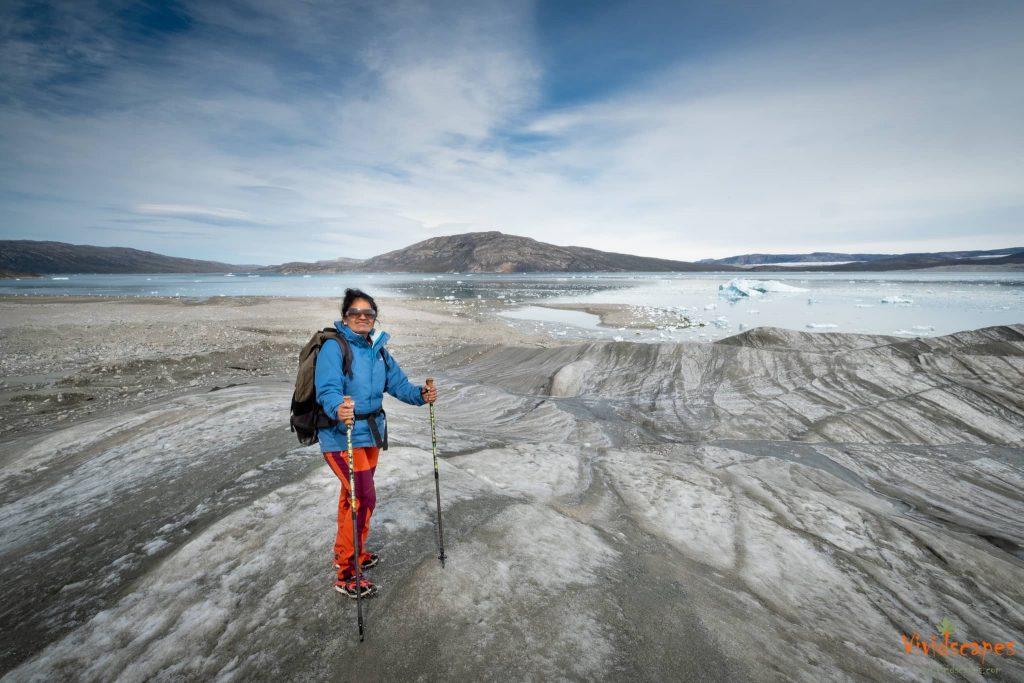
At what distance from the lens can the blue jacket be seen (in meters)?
3.61

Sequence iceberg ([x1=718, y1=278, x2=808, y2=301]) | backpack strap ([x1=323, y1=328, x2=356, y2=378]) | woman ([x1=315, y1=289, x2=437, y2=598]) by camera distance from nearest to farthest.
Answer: woman ([x1=315, y1=289, x2=437, y2=598])
backpack strap ([x1=323, y1=328, x2=356, y2=378])
iceberg ([x1=718, y1=278, x2=808, y2=301])

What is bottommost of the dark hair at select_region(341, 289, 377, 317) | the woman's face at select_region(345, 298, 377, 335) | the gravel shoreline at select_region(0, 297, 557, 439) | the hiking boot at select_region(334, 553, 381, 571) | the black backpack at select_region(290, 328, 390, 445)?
the gravel shoreline at select_region(0, 297, 557, 439)

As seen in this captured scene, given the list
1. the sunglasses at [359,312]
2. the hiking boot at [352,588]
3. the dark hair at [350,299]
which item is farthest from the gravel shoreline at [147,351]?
the hiking boot at [352,588]

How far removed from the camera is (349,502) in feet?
12.2

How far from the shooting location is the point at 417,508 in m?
4.86

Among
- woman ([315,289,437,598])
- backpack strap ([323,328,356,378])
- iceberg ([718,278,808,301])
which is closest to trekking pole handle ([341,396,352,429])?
woman ([315,289,437,598])

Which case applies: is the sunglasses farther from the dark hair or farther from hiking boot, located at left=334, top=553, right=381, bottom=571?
hiking boot, located at left=334, top=553, right=381, bottom=571

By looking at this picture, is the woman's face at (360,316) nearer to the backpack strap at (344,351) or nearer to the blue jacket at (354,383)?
the blue jacket at (354,383)

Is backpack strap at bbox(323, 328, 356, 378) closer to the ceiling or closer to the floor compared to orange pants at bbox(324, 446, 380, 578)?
closer to the ceiling

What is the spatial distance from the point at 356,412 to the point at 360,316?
91 cm

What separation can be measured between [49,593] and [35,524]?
6.09 feet

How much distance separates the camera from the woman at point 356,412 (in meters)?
3.59

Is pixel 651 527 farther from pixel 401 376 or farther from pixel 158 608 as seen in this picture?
pixel 158 608

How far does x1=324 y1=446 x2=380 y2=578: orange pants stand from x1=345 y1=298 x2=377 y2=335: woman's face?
113 cm
